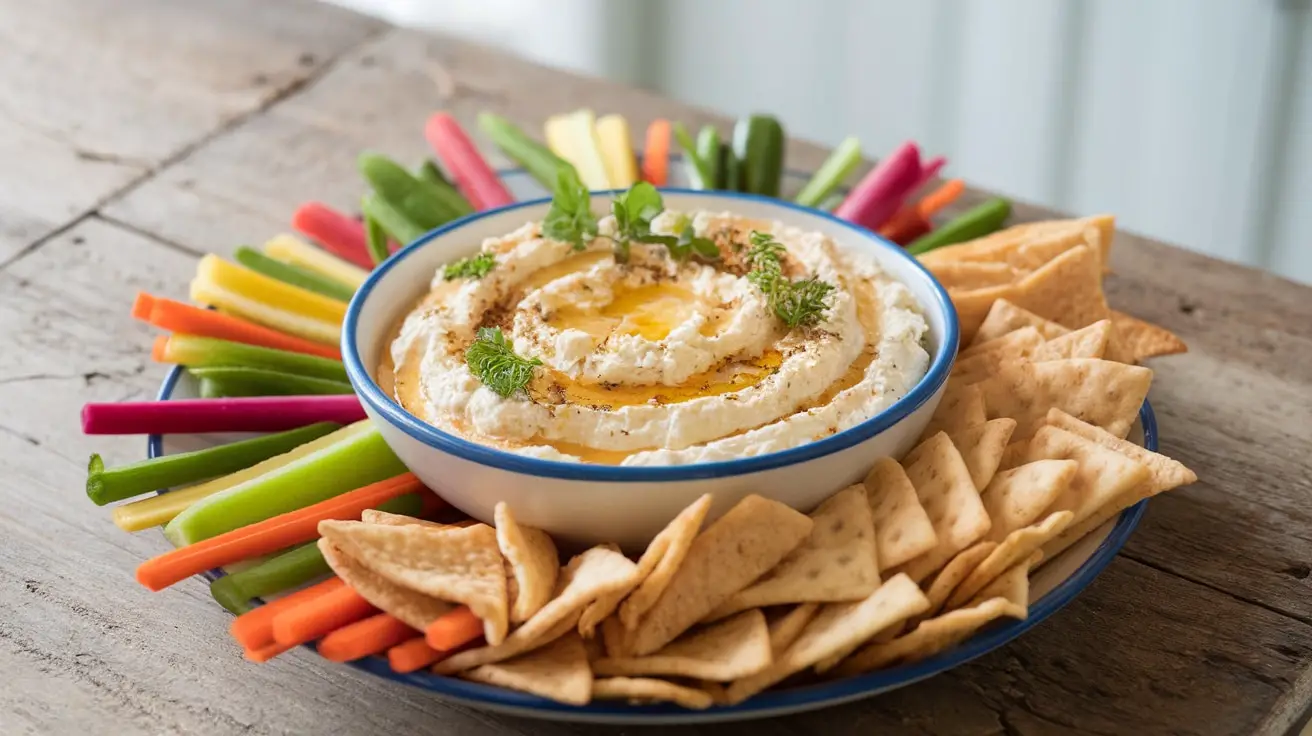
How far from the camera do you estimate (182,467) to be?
2.99 m

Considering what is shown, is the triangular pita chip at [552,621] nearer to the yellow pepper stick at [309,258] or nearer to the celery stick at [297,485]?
the celery stick at [297,485]

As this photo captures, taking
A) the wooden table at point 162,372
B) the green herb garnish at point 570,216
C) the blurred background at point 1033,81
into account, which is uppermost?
the green herb garnish at point 570,216

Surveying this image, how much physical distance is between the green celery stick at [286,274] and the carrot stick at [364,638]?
1.47m

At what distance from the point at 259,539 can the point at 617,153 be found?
2.01 meters

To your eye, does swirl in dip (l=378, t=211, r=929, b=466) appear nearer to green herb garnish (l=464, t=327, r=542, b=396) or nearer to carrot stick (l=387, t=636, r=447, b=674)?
green herb garnish (l=464, t=327, r=542, b=396)

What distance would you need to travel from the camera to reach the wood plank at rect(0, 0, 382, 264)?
4594 mm

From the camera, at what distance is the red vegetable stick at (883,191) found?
402 centimetres

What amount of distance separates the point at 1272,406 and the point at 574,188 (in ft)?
5.97

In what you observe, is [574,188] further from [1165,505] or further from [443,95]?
[443,95]

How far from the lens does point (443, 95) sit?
16.9ft

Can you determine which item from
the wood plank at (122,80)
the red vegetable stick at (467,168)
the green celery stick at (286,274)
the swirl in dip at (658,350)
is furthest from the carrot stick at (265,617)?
the wood plank at (122,80)

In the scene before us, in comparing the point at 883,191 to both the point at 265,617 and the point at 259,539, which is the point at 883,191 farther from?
the point at 265,617

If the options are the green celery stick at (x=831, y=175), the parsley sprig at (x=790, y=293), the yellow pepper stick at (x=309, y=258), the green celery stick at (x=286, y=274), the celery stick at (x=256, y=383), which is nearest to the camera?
the parsley sprig at (x=790, y=293)

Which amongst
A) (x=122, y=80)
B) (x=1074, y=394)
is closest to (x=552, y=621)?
(x=1074, y=394)
